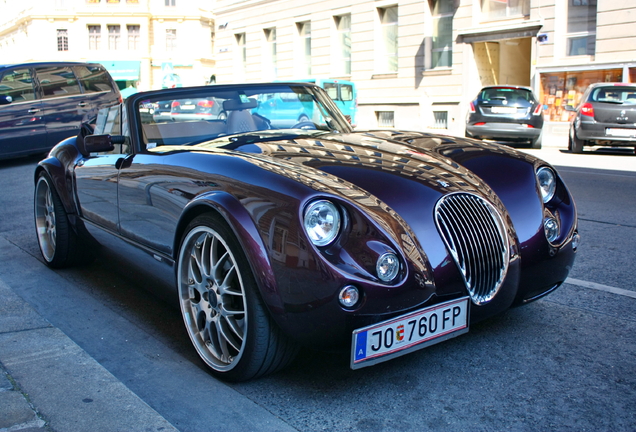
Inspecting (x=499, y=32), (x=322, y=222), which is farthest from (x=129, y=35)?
(x=322, y=222)

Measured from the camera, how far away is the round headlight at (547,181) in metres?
3.38

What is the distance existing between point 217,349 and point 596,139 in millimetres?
13013

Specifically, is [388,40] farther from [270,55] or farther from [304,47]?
[270,55]

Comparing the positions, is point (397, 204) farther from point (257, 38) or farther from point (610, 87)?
point (257, 38)

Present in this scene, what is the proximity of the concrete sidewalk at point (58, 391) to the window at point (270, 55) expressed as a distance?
2873 centimetres

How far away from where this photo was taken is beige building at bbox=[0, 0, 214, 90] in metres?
55.4

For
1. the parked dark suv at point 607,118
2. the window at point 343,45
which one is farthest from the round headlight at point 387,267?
the window at point 343,45

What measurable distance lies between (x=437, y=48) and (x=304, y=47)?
793cm

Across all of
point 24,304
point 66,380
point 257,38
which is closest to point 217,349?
point 66,380

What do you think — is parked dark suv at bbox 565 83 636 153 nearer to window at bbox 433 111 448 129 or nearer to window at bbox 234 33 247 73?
window at bbox 433 111 448 129

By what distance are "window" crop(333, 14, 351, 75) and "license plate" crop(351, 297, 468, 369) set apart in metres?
25.2

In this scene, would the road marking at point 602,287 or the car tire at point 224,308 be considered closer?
the car tire at point 224,308

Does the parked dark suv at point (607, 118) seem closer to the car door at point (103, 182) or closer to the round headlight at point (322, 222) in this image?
the car door at point (103, 182)

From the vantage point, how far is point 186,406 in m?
2.66
